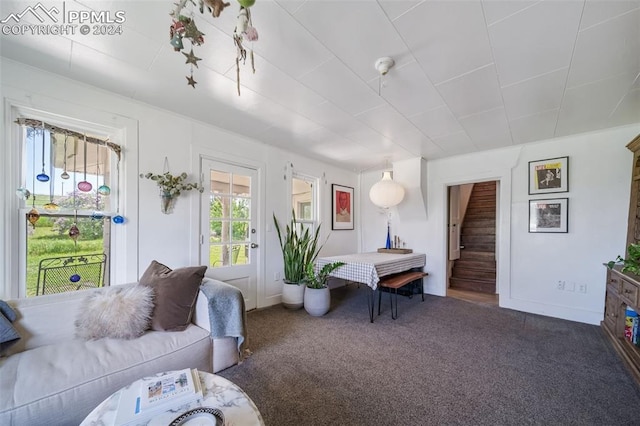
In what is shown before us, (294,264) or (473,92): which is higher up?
(473,92)

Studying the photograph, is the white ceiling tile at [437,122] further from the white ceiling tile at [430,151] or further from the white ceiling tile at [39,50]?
the white ceiling tile at [39,50]

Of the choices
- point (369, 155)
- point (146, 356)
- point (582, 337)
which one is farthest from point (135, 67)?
point (582, 337)

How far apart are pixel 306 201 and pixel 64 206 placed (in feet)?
9.89

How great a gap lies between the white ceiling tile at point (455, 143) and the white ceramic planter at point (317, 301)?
242 centimetres

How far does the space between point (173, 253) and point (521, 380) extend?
316 centimetres

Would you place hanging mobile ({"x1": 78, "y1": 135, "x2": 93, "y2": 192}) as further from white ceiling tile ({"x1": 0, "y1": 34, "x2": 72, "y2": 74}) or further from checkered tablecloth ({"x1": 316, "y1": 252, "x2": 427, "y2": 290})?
checkered tablecloth ({"x1": 316, "y1": 252, "x2": 427, "y2": 290})

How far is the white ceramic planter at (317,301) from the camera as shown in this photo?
308 cm

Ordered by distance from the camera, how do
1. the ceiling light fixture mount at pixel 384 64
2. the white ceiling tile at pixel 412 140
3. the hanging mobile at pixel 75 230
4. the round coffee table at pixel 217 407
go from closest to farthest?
1. the round coffee table at pixel 217 407
2. the ceiling light fixture mount at pixel 384 64
3. the hanging mobile at pixel 75 230
4. the white ceiling tile at pixel 412 140

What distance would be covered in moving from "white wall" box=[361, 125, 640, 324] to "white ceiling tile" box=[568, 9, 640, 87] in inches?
61.6

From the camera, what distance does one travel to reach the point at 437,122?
2.71m

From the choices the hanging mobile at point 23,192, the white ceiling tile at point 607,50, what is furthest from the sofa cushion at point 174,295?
Result: the white ceiling tile at point 607,50

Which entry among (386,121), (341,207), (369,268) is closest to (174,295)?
(369,268)

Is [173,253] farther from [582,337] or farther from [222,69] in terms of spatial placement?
[582,337]

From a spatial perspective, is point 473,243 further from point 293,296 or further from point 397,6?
point 397,6
